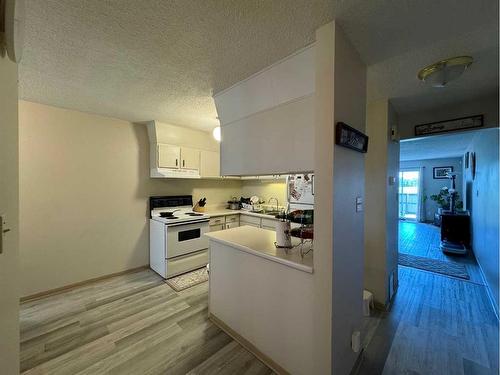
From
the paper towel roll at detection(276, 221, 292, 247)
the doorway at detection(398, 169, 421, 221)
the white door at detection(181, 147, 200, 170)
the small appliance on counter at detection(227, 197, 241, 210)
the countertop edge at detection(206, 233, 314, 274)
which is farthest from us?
the doorway at detection(398, 169, 421, 221)

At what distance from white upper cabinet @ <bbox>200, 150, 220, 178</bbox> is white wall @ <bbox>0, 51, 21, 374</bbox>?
2.72 meters

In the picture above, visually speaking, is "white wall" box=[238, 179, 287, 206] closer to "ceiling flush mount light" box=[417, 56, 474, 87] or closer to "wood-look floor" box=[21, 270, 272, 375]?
"wood-look floor" box=[21, 270, 272, 375]

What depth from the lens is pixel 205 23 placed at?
1.20m

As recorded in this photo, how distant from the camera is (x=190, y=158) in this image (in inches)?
138

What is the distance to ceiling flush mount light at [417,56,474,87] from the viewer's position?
1.47 meters

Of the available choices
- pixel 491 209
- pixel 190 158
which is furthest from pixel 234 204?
pixel 491 209

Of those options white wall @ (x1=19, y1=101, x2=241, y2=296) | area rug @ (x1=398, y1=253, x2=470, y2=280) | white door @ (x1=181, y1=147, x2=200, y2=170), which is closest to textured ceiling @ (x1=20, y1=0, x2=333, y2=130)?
white wall @ (x1=19, y1=101, x2=241, y2=296)

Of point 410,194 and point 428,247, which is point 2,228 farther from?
point 410,194

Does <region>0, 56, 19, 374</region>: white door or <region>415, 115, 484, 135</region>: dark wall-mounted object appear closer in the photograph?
<region>0, 56, 19, 374</region>: white door

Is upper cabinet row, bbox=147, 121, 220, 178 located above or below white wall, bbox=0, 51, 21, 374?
above

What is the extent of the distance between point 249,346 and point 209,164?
279cm

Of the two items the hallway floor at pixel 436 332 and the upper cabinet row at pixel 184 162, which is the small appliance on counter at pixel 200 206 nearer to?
the upper cabinet row at pixel 184 162

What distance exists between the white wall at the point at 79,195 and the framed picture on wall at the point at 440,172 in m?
8.48

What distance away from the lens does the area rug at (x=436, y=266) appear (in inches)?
125
